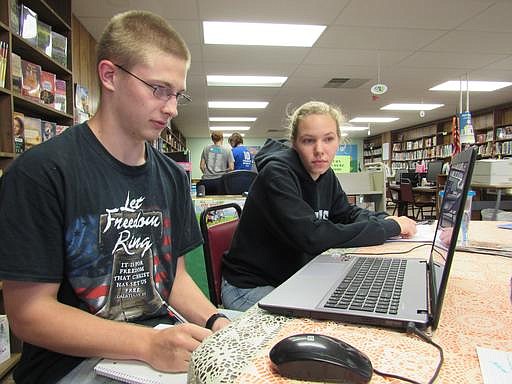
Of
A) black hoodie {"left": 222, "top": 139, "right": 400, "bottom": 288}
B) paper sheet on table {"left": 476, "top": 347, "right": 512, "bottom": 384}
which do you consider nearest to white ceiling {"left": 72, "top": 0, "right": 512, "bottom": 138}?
black hoodie {"left": 222, "top": 139, "right": 400, "bottom": 288}


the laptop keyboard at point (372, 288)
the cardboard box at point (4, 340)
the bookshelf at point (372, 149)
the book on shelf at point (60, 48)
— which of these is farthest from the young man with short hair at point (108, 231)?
the bookshelf at point (372, 149)

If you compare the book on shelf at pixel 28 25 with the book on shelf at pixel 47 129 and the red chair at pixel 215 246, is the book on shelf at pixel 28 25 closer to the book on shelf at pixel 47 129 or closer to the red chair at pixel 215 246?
the book on shelf at pixel 47 129

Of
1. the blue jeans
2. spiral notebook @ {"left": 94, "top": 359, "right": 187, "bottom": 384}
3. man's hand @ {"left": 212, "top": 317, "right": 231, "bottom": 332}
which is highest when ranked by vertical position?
spiral notebook @ {"left": 94, "top": 359, "right": 187, "bottom": 384}

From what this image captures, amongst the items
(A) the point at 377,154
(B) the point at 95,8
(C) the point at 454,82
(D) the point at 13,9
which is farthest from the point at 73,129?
(A) the point at 377,154

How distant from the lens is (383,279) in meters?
0.75

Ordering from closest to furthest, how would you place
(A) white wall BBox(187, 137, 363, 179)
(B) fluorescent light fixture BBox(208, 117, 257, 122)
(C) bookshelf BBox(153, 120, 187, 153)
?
(C) bookshelf BBox(153, 120, 187, 153), (B) fluorescent light fixture BBox(208, 117, 257, 122), (A) white wall BBox(187, 137, 363, 179)

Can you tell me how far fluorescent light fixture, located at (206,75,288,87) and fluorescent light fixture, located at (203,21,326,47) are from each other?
1473 mm

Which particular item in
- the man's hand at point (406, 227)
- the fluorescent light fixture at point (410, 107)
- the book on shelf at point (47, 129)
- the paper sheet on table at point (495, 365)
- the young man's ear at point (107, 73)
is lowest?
the paper sheet on table at point (495, 365)

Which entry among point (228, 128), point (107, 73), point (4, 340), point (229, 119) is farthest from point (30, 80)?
point (228, 128)

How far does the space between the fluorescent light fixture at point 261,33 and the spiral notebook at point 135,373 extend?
11.8 feet

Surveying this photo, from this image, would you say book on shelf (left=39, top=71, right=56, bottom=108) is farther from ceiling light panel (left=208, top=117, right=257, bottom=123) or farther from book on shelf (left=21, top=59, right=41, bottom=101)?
ceiling light panel (left=208, top=117, right=257, bottom=123)

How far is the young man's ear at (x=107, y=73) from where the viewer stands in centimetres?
87

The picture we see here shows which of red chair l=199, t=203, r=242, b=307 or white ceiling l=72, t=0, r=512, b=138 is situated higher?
white ceiling l=72, t=0, r=512, b=138

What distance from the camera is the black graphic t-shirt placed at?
715mm
